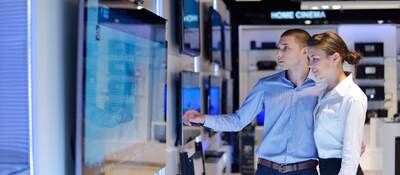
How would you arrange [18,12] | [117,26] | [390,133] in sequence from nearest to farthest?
[18,12] → [117,26] → [390,133]

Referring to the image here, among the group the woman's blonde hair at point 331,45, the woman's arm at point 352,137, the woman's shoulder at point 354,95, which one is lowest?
the woman's arm at point 352,137

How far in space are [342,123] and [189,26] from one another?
6.13 feet

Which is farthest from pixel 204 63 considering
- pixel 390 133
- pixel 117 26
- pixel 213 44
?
pixel 117 26

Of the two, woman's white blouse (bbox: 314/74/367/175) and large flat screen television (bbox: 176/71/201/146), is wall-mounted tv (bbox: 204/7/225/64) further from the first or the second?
woman's white blouse (bbox: 314/74/367/175)

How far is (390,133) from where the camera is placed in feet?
21.1

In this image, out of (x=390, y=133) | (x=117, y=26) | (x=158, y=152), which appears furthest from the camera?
(x=390, y=133)

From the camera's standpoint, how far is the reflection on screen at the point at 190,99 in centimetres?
410

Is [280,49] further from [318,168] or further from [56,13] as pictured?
[56,13]

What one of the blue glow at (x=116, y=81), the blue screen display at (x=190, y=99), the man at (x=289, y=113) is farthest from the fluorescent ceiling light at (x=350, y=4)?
the blue glow at (x=116, y=81)

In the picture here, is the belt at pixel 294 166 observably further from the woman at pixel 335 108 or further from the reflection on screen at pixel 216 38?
the reflection on screen at pixel 216 38

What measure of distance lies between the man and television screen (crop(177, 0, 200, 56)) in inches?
42.7

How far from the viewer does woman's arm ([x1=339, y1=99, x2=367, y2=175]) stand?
Answer: 2.73 meters

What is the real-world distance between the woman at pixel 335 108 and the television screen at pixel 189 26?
1.32 meters

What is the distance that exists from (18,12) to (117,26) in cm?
60
